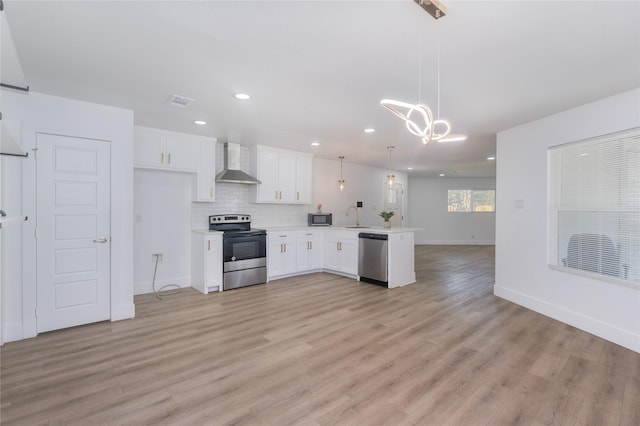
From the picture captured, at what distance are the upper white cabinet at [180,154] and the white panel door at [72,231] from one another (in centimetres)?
87

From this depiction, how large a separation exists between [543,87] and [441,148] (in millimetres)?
2858

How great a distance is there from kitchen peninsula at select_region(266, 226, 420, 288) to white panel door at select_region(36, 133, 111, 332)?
2.48m

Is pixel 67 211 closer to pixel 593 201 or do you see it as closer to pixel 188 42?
pixel 188 42

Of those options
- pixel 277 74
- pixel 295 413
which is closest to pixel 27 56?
pixel 277 74

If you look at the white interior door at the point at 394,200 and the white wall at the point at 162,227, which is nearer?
the white wall at the point at 162,227

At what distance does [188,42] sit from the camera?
7.00 ft

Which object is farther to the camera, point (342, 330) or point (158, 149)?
point (158, 149)

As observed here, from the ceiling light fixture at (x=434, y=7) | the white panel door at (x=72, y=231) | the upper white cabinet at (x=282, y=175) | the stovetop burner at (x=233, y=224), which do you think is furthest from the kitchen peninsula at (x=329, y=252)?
the ceiling light fixture at (x=434, y=7)

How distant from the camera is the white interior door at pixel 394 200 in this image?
875cm

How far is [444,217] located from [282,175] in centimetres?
736

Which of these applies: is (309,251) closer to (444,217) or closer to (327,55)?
(327,55)

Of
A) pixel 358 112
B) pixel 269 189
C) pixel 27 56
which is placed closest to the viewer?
pixel 27 56

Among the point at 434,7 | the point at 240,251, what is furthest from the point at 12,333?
the point at 434,7

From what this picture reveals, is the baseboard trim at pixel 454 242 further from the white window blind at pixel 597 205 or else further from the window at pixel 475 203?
the white window blind at pixel 597 205
